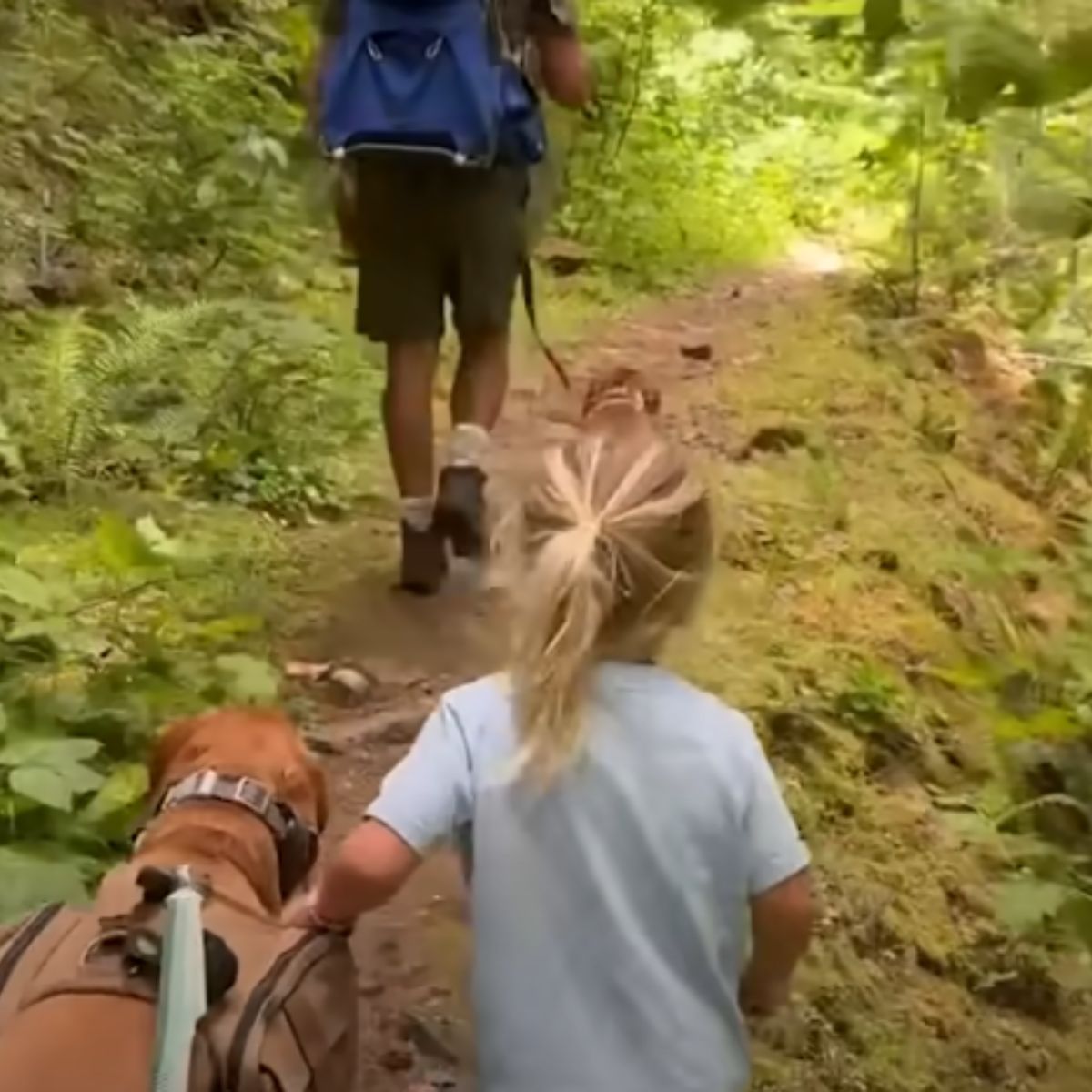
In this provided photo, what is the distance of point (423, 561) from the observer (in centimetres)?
527

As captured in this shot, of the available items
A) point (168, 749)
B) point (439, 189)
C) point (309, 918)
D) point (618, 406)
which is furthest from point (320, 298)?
point (309, 918)

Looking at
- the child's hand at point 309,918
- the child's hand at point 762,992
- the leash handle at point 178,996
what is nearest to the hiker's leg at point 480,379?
the child's hand at point 309,918

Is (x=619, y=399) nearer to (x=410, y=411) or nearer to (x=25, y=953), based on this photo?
(x=25, y=953)

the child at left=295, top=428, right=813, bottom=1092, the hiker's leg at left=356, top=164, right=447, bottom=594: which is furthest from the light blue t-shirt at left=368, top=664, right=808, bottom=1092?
the hiker's leg at left=356, top=164, right=447, bottom=594

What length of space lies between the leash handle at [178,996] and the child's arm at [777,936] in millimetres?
678

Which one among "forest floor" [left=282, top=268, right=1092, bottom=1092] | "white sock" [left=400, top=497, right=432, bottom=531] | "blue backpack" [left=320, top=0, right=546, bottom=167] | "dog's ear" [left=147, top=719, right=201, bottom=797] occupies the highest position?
"blue backpack" [left=320, top=0, right=546, bottom=167]

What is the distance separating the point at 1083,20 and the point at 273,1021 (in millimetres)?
1846

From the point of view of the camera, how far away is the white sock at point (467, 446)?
5.10 meters

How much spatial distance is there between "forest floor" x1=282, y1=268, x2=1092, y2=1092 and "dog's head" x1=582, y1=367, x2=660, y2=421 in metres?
0.36

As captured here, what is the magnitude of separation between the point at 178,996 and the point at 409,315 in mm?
2882

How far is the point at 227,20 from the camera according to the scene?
31.6 feet

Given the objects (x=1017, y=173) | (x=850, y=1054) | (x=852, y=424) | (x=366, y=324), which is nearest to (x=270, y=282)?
(x=852, y=424)

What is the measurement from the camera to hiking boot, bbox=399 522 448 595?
206 inches

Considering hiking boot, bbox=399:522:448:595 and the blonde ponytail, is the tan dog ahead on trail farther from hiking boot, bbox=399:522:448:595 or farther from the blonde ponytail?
hiking boot, bbox=399:522:448:595
